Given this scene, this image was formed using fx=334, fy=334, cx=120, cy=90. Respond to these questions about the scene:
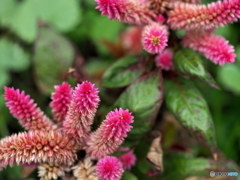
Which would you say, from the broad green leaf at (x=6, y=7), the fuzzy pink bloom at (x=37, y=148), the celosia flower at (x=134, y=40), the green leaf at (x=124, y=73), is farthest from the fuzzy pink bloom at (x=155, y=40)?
the broad green leaf at (x=6, y=7)

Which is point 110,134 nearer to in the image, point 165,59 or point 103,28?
point 165,59

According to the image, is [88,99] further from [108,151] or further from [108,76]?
[108,76]

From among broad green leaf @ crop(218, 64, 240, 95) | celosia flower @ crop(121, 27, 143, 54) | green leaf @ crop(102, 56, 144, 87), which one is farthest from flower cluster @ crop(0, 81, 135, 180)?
broad green leaf @ crop(218, 64, 240, 95)

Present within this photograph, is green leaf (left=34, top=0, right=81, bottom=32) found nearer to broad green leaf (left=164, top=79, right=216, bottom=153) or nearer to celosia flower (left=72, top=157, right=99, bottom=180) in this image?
broad green leaf (left=164, top=79, right=216, bottom=153)

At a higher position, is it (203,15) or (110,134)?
(203,15)

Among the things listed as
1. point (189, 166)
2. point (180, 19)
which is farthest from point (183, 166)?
point (180, 19)

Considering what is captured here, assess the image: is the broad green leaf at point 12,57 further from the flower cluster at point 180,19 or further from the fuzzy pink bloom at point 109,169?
the fuzzy pink bloom at point 109,169
